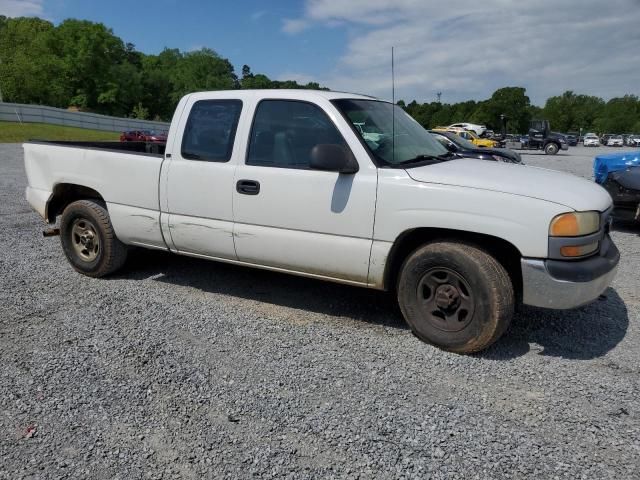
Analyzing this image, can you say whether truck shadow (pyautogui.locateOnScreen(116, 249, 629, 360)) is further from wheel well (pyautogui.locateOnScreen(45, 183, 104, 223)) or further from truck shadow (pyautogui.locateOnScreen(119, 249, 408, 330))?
wheel well (pyautogui.locateOnScreen(45, 183, 104, 223))

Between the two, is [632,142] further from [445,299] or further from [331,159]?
[331,159]

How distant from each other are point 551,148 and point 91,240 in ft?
116

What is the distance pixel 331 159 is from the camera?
3.52 m

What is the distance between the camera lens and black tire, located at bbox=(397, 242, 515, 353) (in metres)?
3.32

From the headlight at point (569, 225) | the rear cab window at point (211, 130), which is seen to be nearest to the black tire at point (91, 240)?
the rear cab window at point (211, 130)

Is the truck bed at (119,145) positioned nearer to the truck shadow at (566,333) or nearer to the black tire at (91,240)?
the black tire at (91,240)

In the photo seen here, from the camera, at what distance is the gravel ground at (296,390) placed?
8.05 ft

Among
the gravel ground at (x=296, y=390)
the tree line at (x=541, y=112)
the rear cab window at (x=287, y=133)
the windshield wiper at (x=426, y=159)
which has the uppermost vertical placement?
the tree line at (x=541, y=112)

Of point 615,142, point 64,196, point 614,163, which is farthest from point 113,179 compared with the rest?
point 615,142

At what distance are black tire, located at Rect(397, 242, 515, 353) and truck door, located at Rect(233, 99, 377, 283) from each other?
40 centimetres

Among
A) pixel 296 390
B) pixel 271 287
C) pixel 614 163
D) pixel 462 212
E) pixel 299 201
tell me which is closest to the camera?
pixel 296 390

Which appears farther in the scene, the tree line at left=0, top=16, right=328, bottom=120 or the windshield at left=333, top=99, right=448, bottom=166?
the tree line at left=0, top=16, right=328, bottom=120

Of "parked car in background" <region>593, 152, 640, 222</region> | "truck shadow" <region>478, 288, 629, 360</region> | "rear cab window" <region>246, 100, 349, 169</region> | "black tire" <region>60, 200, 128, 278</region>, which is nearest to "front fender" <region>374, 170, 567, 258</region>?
"rear cab window" <region>246, 100, 349, 169</region>

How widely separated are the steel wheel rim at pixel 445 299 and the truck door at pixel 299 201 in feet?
1.53
